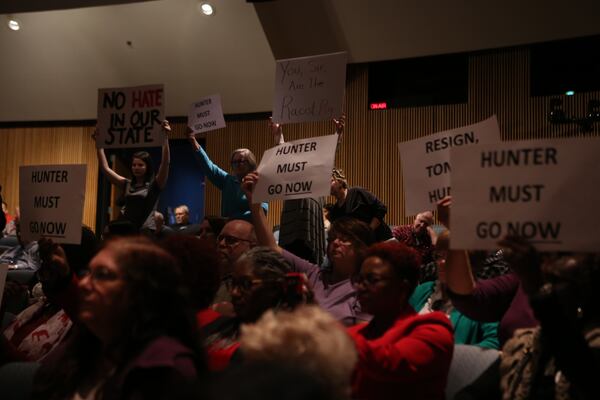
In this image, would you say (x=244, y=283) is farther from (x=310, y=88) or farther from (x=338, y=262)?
(x=310, y=88)

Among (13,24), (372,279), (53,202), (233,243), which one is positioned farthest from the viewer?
(13,24)

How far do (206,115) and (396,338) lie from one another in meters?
3.09

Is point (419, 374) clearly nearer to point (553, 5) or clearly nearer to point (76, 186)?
point (76, 186)

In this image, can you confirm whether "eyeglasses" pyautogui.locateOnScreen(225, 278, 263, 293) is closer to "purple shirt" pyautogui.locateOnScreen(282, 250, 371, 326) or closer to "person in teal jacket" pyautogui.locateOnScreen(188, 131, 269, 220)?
"purple shirt" pyautogui.locateOnScreen(282, 250, 371, 326)

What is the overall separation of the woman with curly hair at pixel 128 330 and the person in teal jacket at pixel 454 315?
109cm

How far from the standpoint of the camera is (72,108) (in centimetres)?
971

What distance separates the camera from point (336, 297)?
294 centimetres

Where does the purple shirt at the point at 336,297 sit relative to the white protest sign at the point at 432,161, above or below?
below

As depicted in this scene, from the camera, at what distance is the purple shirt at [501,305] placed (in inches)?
93.5

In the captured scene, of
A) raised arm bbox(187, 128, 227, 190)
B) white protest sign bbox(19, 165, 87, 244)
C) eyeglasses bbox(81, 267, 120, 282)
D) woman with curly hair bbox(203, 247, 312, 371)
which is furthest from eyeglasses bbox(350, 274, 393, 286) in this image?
raised arm bbox(187, 128, 227, 190)

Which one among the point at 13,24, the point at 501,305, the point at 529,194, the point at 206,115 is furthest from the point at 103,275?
the point at 13,24

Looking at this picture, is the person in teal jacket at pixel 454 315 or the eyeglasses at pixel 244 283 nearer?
the eyeglasses at pixel 244 283

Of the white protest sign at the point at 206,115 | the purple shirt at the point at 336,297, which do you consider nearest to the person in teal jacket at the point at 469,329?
the purple shirt at the point at 336,297

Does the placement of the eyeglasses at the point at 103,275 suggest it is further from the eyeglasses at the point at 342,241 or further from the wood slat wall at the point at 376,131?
the wood slat wall at the point at 376,131
